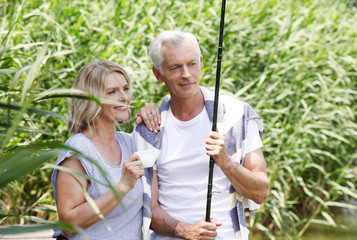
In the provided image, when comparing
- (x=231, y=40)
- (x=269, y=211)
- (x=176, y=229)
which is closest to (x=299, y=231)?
(x=269, y=211)

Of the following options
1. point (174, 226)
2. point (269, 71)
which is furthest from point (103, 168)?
point (269, 71)

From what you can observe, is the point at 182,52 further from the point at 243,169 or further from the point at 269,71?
the point at 269,71

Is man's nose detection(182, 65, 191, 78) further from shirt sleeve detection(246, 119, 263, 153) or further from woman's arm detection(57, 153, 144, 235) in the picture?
woman's arm detection(57, 153, 144, 235)

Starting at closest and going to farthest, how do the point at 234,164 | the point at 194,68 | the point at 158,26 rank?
the point at 234,164
the point at 194,68
the point at 158,26

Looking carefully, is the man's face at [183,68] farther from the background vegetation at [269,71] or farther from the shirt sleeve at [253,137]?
the background vegetation at [269,71]

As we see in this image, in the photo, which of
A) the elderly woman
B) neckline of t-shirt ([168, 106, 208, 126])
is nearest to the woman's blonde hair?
the elderly woman

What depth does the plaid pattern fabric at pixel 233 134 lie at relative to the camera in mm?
2320

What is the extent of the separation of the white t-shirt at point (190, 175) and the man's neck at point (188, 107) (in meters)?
0.02

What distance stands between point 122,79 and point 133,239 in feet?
2.10

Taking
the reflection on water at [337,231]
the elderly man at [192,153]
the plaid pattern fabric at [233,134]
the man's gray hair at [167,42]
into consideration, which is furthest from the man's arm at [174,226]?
the reflection on water at [337,231]

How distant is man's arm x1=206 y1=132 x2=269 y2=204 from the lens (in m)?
2.11

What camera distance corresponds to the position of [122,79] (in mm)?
2295

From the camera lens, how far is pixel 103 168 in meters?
2.09

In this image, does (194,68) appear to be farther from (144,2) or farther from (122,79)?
(144,2)
